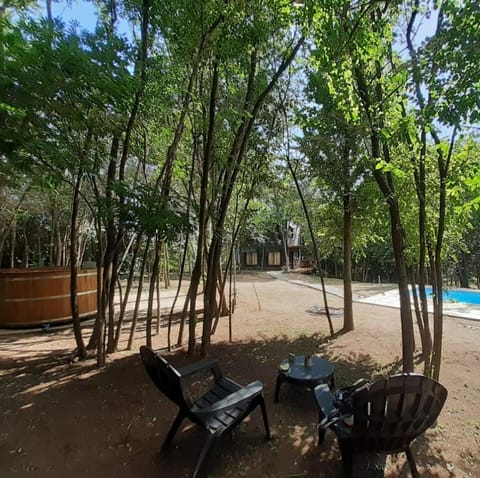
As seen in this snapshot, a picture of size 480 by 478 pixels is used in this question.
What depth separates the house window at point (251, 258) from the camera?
2539 centimetres

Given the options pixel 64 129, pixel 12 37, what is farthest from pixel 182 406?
pixel 12 37

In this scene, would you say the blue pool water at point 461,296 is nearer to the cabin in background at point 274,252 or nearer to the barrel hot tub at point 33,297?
the barrel hot tub at point 33,297

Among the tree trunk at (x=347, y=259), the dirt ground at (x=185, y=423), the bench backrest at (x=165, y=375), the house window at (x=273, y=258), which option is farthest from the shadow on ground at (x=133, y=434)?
the house window at (x=273, y=258)

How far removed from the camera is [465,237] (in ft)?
45.0

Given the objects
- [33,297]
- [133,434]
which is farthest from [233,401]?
[33,297]

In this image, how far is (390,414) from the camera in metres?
1.67

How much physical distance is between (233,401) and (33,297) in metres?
5.22

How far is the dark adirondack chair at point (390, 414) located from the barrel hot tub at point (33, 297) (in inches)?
225

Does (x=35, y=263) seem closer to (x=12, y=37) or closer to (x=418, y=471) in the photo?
(x=12, y=37)

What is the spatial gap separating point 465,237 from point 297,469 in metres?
15.8

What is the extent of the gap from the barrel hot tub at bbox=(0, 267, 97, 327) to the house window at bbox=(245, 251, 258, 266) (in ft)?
66.0

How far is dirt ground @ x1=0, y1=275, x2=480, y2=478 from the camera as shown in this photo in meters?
1.94

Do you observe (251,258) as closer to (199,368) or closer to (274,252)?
(274,252)

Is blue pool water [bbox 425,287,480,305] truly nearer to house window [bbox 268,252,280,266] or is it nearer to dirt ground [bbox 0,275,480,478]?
dirt ground [bbox 0,275,480,478]
